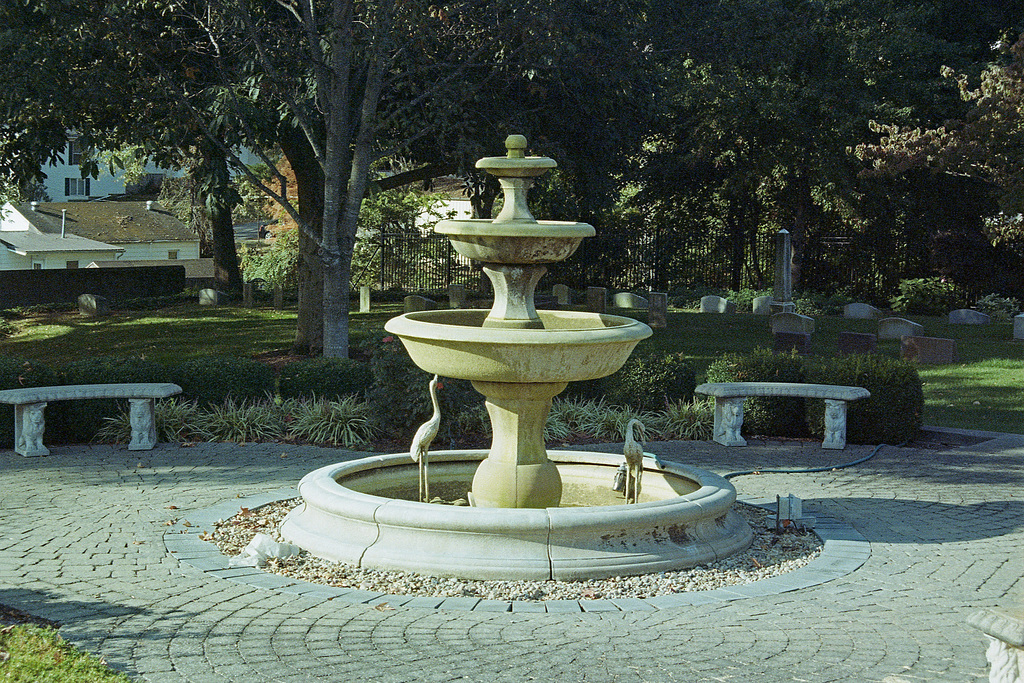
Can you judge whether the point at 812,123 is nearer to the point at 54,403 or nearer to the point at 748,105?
the point at 748,105

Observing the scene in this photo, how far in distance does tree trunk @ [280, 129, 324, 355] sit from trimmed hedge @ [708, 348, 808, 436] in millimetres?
7915

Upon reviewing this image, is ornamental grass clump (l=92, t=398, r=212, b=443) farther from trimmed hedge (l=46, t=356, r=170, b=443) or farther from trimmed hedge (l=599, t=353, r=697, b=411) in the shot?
trimmed hedge (l=599, t=353, r=697, b=411)

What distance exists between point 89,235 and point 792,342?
40.5 metres

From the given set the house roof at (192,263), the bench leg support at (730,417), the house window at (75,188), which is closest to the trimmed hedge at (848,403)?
the bench leg support at (730,417)

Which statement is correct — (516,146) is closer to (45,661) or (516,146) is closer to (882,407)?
(45,661)

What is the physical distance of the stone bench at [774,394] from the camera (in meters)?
11.4

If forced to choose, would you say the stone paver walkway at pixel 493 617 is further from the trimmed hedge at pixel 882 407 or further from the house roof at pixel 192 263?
the house roof at pixel 192 263

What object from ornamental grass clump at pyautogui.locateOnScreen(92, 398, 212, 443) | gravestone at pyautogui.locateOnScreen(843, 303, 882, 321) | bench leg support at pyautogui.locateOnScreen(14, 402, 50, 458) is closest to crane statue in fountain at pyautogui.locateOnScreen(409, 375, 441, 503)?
ornamental grass clump at pyautogui.locateOnScreen(92, 398, 212, 443)

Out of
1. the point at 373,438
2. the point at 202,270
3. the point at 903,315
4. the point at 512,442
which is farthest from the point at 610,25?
the point at 202,270

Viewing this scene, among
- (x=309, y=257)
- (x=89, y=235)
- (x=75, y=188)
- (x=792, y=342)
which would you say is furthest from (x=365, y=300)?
(x=75, y=188)

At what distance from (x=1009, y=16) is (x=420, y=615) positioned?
27503 millimetres

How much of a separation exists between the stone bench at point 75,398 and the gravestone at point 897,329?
47.1 feet

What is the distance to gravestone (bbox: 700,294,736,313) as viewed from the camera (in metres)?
26.2

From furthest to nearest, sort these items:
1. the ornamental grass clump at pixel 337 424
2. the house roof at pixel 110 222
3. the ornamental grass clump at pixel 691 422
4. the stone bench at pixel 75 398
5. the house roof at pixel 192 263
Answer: the house roof at pixel 110 222
the house roof at pixel 192 263
the ornamental grass clump at pixel 691 422
the ornamental grass clump at pixel 337 424
the stone bench at pixel 75 398
